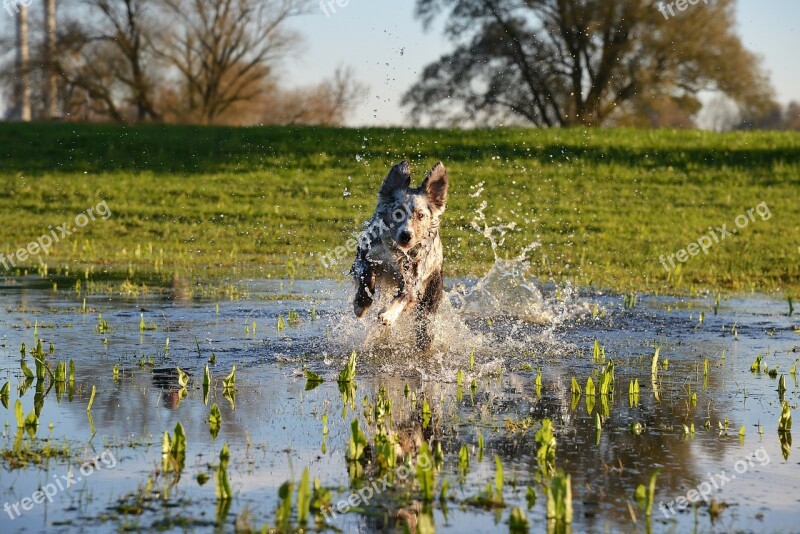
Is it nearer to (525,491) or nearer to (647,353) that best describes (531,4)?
(647,353)

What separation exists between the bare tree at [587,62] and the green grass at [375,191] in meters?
17.6

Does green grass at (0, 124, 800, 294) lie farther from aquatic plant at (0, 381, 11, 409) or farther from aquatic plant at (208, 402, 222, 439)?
aquatic plant at (208, 402, 222, 439)

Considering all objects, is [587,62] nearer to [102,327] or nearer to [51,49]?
[51,49]

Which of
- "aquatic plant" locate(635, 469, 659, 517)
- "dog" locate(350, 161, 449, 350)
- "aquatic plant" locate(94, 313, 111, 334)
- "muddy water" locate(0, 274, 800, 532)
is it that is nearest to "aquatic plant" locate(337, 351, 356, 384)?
"muddy water" locate(0, 274, 800, 532)

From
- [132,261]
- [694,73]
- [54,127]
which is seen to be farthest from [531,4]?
[132,261]

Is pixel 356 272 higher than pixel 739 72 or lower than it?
lower

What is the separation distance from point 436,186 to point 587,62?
44.6 metres

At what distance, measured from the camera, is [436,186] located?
10711 millimetres

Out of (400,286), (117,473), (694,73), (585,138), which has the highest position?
(694,73)

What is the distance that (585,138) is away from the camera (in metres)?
33.9

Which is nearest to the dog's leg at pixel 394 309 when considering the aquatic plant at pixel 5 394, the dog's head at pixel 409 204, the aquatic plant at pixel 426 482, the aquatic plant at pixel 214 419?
the dog's head at pixel 409 204

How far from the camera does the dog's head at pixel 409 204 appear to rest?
10141 mm

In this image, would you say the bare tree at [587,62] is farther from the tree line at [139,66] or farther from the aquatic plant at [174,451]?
the aquatic plant at [174,451]

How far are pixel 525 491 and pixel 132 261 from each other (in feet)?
47.4
